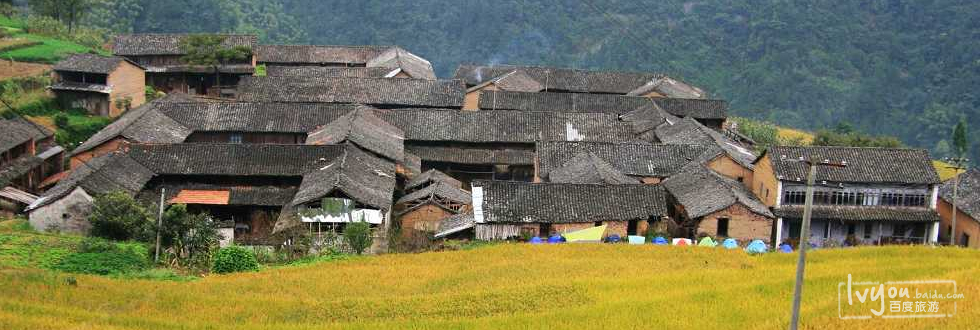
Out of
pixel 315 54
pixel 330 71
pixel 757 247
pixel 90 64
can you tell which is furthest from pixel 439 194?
pixel 315 54

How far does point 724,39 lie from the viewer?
87.0 metres

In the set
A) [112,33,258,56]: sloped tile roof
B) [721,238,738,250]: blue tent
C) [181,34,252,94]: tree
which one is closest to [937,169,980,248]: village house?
[721,238,738,250]: blue tent

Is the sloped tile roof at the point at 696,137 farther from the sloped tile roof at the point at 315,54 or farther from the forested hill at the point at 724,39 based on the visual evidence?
the forested hill at the point at 724,39

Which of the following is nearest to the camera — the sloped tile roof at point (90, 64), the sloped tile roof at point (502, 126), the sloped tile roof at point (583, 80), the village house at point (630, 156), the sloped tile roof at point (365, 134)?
the sloped tile roof at point (365, 134)

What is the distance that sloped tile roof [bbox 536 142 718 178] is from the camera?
130ft

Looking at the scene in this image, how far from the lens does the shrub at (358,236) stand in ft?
97.5

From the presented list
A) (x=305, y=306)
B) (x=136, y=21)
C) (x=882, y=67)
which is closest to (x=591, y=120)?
(x=305, y=306)

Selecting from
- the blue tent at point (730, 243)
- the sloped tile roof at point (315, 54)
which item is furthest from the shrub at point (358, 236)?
the sloped tile roof at point (315, 54)

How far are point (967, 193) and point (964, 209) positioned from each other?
1148mm

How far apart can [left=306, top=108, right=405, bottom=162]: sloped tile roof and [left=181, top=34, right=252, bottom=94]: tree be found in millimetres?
13991

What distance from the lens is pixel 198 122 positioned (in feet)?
147

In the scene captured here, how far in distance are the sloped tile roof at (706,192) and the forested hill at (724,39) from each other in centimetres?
3649

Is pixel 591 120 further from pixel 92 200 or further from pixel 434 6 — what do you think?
pixel 434 6

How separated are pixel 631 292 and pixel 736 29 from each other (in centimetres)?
6748
